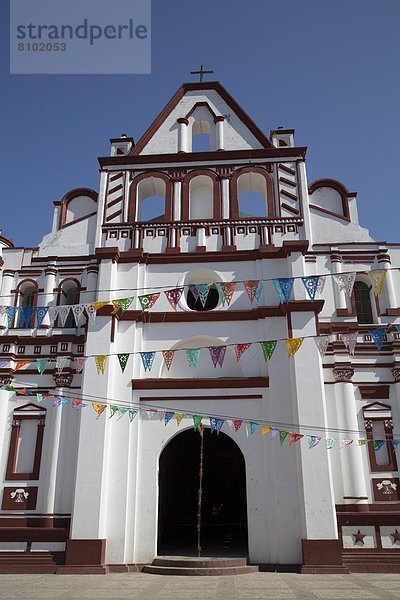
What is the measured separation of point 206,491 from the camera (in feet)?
70.3

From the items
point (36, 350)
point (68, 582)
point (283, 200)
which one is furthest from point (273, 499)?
point (283, 200)

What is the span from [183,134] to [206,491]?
46.8 ft

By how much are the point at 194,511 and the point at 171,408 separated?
6917mm

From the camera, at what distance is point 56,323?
59.3ft

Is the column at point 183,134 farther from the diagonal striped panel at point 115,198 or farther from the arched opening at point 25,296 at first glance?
the arched opening at point 25,296

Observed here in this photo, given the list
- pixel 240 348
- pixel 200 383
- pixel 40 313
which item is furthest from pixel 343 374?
pixel 40 313

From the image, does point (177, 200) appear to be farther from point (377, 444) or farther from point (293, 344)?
point (377, 444)

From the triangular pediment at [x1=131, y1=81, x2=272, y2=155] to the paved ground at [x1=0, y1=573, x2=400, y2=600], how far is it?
14589 millimetres

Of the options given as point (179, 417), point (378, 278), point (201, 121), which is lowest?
point (179, 417)

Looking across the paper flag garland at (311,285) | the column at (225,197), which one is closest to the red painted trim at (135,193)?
the column at (225,197)

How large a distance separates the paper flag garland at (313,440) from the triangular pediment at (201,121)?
434 inches

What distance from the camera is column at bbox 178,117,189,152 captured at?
67.5ft

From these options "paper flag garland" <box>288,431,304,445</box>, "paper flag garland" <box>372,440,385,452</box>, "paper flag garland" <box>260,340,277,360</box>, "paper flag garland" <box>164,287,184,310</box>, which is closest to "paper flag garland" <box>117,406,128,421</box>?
"paper flag garland" <box>164,287,184,310</box>

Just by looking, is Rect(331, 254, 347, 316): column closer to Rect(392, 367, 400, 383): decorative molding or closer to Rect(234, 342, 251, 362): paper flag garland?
Rect(392, 367, 400, 383): decorative molding
